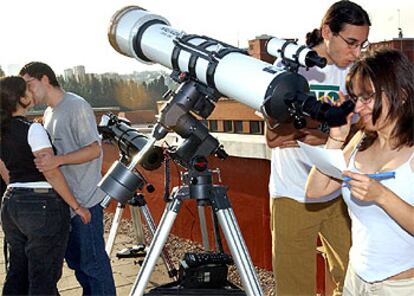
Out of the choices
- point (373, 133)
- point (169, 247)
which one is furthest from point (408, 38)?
point (373, 133)

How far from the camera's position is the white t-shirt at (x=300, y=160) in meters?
2.25

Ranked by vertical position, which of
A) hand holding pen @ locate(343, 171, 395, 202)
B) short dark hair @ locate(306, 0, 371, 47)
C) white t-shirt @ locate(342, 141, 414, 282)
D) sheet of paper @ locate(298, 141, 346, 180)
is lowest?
white t-shirt @ locate(342, 141, 414, 282)

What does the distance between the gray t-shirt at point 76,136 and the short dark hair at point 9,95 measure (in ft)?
0.73

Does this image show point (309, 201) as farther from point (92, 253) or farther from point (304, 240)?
point (92, 253)

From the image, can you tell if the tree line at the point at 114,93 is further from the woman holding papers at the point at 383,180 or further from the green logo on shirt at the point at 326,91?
the woman holding papers at the point at 383,180

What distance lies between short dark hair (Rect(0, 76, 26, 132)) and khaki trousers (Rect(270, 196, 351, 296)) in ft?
4.05

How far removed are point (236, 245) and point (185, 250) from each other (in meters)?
2.16

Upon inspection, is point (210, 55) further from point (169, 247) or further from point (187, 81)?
point (169, 247)

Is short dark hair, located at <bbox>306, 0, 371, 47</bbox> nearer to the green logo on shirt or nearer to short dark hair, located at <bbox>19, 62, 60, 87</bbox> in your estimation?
the green logo on shirt

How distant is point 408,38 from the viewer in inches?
155

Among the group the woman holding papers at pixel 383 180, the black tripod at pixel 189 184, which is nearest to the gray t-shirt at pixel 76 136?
the black tripod at pixel 189 184

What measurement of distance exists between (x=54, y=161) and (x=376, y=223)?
148 centimetres

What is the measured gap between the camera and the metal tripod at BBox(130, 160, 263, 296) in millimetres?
1903

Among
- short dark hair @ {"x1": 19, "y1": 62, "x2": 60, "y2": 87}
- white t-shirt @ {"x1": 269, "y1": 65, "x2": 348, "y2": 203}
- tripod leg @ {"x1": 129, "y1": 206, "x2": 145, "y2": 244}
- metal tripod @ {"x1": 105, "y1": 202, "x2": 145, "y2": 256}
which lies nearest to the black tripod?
white t-shirt @ {"x1": 269, "y1": 65, "x2": 348, "y2": 203}
